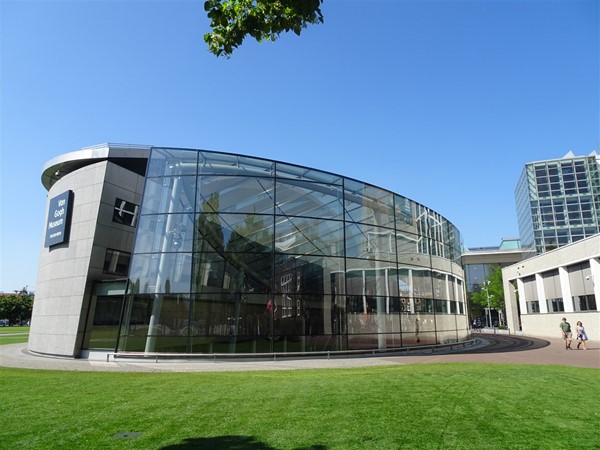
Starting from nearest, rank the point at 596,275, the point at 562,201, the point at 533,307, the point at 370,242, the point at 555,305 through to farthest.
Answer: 1. the point at 370,242
2. the point at 596,275
3. the point at 555,305
4. the point at 533,307
5. the point at 562,201

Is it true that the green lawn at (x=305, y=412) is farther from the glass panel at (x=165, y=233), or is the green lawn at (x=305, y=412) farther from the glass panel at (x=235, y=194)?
the glass panel at (x=235, y=194)

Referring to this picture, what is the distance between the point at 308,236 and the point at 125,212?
38.1ft

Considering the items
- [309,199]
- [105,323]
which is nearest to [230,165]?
[309,199]

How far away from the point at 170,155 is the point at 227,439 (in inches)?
700

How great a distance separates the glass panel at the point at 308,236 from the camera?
67.9 ft

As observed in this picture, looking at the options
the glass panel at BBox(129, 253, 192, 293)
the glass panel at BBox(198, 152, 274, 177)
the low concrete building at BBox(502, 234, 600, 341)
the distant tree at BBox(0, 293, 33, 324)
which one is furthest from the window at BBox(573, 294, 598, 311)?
the distant tree at BBox(0, 293, 33, 324)

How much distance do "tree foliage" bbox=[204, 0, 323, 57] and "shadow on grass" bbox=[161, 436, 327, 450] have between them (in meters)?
5.71

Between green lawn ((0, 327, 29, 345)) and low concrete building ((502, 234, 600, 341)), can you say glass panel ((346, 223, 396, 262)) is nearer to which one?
low concrete building ((502, 234, 600, 341))

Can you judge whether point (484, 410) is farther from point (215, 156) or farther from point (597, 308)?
point (597, 308)

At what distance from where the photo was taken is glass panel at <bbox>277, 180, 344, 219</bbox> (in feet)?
70.0

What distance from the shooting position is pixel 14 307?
297ft

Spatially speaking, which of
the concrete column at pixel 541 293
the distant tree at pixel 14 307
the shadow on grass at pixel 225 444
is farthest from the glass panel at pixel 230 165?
the distant tree at pixel 14 307

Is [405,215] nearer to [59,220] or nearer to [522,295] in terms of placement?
[59,220]

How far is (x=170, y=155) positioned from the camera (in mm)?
21172
